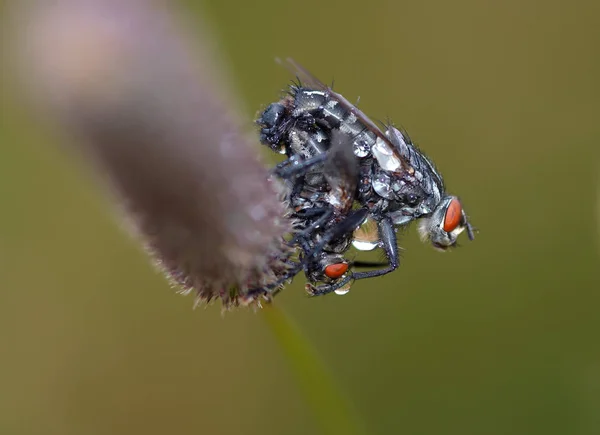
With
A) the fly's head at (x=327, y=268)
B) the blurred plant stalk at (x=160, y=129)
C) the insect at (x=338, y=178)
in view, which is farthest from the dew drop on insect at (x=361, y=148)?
the blurred plant stalk at (x=160, y=129)

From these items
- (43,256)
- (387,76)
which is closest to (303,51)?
(387,76)

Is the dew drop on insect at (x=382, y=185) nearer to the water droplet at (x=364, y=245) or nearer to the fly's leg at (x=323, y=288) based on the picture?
the water droplet at (x=364, y=245)

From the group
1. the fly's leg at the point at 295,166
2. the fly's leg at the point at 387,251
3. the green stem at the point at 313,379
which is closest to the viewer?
the green stem at the point at 313,379

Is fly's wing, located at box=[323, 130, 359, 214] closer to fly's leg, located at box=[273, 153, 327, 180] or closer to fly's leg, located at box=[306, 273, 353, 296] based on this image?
fly's leg, located at box=[273, 153, 327, 180]

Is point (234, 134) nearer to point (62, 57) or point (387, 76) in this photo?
point (62, 57)

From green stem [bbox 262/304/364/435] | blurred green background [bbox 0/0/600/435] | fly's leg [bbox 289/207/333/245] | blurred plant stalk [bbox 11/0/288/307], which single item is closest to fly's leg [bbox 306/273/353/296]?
fly's leg [bbox 289/207/333/245]
